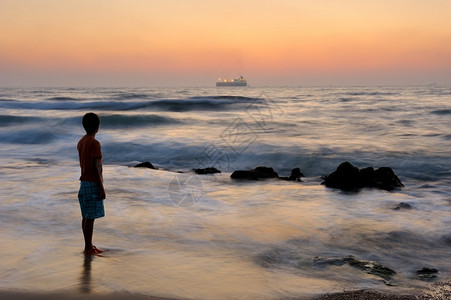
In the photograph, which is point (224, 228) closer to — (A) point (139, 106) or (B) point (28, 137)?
(B) point (28, 137)

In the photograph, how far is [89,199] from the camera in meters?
4.14

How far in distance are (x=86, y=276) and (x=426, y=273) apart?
3.00 meters

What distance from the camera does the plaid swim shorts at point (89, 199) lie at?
13.5ft

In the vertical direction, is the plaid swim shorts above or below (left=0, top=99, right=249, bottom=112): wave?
below

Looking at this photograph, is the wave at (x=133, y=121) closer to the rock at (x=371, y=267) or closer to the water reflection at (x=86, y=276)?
the water reflection at (x=86, y=276)

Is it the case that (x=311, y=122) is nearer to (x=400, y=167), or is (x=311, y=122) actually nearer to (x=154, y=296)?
(x=400, y=167)

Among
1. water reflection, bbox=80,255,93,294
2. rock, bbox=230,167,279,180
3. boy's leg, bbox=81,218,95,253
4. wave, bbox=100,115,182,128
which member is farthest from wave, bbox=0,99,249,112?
water reflection, bbox=80,255,93,294

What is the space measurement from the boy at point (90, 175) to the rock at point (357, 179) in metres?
5.31

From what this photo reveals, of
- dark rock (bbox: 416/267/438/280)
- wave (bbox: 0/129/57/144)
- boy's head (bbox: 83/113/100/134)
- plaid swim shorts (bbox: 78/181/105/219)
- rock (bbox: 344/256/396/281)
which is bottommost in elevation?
dark rock (bbox: 416/267/438/280)

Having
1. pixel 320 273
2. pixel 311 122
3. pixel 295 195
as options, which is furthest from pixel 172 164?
pixel 311 122

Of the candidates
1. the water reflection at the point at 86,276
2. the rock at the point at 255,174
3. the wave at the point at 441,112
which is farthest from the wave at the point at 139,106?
the water reflection at the point at 86,276

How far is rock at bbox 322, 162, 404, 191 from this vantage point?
838 cm

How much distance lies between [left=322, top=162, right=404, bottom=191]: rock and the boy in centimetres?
531

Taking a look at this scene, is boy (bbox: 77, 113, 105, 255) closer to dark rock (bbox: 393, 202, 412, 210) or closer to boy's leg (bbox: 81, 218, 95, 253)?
boy's leg (bbox: 81, 218, 95, 253)
